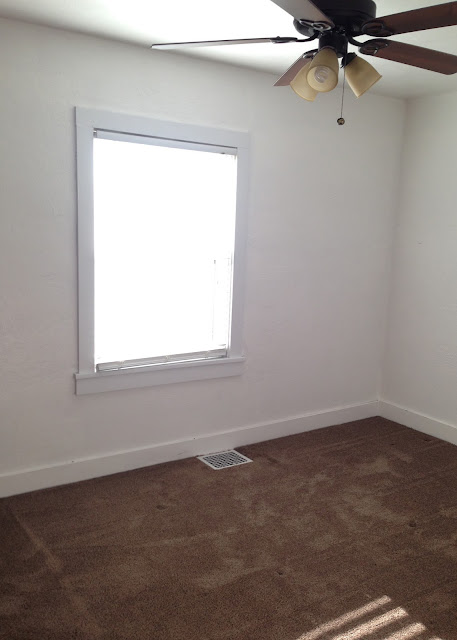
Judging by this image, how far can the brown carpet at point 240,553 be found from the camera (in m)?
2.19

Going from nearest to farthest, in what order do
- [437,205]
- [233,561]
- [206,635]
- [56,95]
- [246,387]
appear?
1. [206,635]
2. [233,561]
3. [56,95]
4. [246,387]
5. [437,205]

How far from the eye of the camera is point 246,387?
12.6 ft

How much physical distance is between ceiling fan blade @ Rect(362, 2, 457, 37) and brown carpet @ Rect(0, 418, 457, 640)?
216cm

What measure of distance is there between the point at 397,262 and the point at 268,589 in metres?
2.82

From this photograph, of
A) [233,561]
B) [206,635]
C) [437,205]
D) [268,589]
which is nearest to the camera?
[206,635]

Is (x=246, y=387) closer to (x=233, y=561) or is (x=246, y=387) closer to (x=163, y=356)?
(x=163, y=356)

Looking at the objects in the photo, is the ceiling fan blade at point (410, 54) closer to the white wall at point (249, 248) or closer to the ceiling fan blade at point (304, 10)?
the ceiling fan blade at point (304, 10)

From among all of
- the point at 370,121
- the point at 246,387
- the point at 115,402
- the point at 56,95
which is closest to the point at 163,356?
the point at 115,402

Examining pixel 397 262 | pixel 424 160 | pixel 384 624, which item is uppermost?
pixel 424 160

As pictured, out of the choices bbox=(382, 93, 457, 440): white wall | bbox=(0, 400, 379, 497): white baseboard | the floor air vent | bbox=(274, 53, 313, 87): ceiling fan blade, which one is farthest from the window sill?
bbox=(274, 53, 313, 87): ceiling fan blade

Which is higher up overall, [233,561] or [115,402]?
[115,402]

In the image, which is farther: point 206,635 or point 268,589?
point 268,589

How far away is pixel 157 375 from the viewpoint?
3.44 m

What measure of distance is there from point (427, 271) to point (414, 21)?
2.63m
